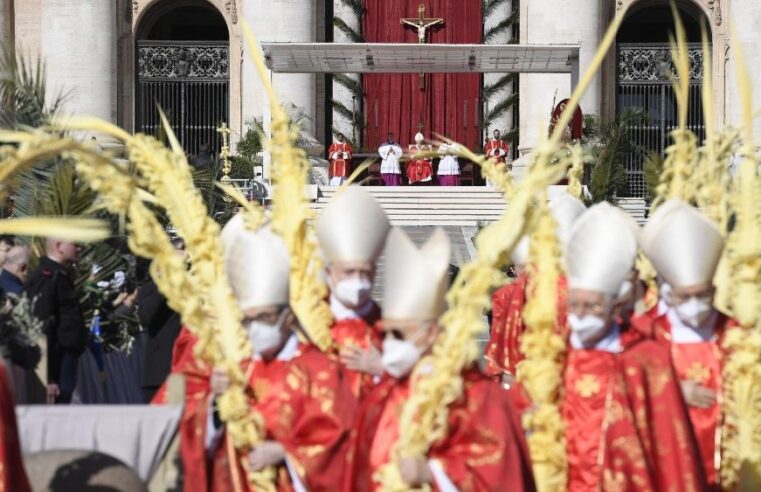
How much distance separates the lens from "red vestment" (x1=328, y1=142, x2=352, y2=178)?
1118 inches

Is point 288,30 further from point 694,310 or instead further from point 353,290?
point 694,310

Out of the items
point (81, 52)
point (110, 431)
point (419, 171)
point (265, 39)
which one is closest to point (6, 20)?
point (81, 52)

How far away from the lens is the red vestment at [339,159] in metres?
28.4

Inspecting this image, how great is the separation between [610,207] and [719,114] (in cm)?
2470

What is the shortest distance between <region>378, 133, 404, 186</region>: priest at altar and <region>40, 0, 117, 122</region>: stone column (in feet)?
17.1

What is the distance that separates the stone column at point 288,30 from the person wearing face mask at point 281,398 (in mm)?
22894

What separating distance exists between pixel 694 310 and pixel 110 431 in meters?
2.85

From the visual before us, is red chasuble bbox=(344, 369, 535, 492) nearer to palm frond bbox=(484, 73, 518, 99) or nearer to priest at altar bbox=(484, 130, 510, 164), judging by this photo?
priest at altar bbox=(484, 130, 510, 164)

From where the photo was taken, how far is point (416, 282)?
5344 mm

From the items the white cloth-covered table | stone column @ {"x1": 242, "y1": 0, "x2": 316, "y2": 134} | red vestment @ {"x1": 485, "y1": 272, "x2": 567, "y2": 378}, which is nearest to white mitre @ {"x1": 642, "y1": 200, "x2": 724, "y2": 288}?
the white cloth-covered table

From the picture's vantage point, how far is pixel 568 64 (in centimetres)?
2347

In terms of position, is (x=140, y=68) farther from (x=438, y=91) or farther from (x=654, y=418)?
(x=654, y=418)

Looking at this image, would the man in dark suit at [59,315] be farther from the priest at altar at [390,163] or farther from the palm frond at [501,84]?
the palm frond at [501,84]

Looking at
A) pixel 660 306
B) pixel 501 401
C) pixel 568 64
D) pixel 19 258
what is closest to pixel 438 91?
pixel 568 64
